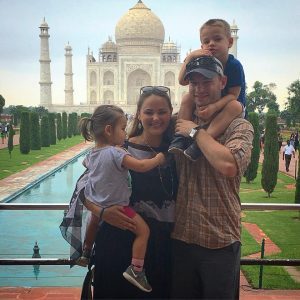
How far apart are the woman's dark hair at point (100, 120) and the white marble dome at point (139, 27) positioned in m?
27.0

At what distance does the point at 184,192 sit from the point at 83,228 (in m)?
0.34

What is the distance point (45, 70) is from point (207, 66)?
88.6 feet

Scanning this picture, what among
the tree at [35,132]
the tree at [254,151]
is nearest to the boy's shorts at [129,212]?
the tree at [254,151]

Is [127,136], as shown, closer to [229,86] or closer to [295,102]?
A: [229,86]

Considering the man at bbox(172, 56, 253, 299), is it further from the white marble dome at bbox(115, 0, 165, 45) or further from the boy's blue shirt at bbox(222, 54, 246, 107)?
the white marble dome at bbox(115, 0, 165, 45)

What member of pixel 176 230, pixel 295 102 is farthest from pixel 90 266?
pixel 295 102

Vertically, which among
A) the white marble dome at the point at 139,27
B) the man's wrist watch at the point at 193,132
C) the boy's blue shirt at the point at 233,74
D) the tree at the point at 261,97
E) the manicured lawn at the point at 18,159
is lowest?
the manicured lawn at the point at 18,159

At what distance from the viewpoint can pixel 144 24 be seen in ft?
89.3

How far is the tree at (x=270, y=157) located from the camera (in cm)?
616

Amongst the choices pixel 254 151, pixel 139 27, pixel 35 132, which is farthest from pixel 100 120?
pixel 139 27

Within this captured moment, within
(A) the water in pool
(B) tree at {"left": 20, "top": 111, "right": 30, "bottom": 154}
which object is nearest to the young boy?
(A) the water in pool

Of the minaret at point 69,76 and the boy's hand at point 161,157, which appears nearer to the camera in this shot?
the boy's hand at point 161,157

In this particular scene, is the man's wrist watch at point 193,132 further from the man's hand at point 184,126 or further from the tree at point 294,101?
the tree at point 294,101

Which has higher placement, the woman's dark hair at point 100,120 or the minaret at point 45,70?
the minaret at point 45,70
